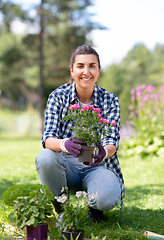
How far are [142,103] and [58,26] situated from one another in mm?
12420

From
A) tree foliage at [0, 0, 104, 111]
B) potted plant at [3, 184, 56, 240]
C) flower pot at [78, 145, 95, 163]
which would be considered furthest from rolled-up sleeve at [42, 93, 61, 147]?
tree foliage at [0, 0, 104, 111]

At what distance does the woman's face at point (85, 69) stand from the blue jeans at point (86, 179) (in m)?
0.63

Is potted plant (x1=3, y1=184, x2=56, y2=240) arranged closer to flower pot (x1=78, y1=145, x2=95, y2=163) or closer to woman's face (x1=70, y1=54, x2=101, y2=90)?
flower pot (x1=78, y1=145, x2=95, y2=163)

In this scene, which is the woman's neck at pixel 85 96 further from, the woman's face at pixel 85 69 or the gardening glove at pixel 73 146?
the gardening glove at pixel 73 146

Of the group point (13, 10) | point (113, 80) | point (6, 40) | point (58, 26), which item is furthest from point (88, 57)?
point (113, 80)

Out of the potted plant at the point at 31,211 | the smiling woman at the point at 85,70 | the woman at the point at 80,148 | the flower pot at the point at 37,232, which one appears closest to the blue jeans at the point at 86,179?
the woman at the point at 80,148

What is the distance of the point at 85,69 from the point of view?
221 centimetres

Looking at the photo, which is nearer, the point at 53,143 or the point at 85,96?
the point at 53,143

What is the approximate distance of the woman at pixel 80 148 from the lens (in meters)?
1.92

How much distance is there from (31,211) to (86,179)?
576mm

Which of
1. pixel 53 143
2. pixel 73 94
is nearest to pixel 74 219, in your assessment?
pixel 53 143

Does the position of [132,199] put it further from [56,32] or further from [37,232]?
[56,32]

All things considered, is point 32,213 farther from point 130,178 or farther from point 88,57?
point 130,178

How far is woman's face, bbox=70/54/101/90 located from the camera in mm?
2223
